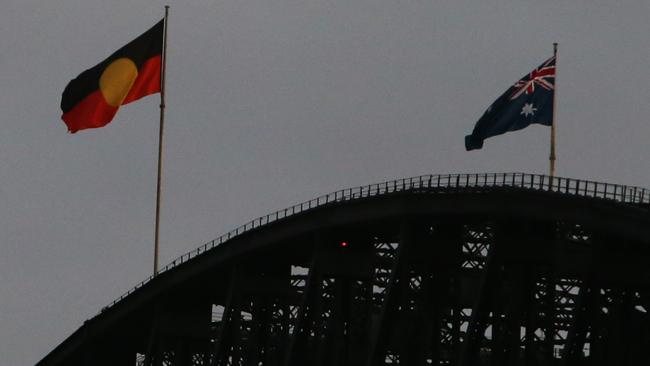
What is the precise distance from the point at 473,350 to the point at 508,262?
4399 mm

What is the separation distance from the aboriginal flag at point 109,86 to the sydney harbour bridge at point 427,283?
941 cm

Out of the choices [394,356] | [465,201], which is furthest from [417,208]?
[394,356]

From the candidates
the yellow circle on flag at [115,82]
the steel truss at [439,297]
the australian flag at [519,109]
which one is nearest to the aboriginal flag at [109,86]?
the yellow circle on flag at [115,82]

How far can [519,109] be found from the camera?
125 m

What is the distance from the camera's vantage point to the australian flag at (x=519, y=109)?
124688mm

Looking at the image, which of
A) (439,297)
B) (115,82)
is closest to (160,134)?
(115,82)

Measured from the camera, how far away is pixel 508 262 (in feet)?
410

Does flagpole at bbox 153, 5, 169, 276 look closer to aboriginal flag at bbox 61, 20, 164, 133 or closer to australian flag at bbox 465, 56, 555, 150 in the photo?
aboriginal flag at bbox 61, 20, 164, 133

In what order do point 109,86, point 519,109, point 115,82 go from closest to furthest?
point 519,109 → point 109,86 → point 115,82

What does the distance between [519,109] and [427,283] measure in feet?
34.5

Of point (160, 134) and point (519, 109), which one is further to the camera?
point (160, 134)

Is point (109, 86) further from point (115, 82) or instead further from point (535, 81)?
point (535, 81)

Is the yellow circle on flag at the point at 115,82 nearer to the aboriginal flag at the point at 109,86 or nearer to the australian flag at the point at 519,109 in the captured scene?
the aboriginal flag at the point at 109,86

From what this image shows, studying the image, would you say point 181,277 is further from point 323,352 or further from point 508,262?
point 508,262
